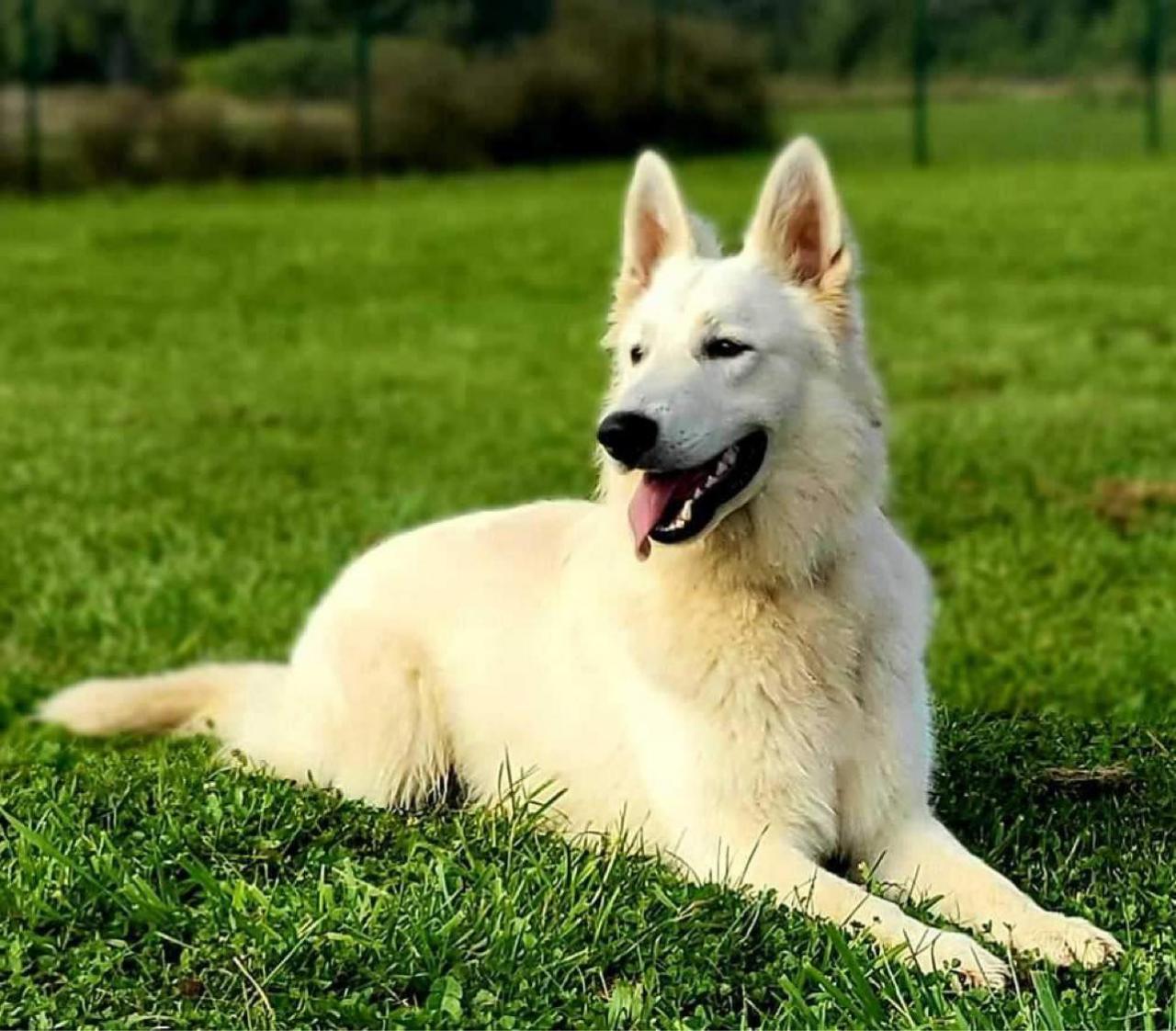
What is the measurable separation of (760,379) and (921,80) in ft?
89.7

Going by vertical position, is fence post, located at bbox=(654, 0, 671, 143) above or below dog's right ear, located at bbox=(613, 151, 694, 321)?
above

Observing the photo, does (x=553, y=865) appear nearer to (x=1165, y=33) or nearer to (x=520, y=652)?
(x=520, y=652)

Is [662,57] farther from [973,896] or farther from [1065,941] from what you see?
[1065,941]

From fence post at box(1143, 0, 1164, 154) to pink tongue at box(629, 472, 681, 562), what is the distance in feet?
92.3

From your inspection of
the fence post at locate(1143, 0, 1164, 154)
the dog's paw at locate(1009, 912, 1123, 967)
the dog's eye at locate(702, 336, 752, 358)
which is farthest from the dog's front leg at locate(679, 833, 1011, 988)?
the fence post at locate(1143, 0, 1164, 154)

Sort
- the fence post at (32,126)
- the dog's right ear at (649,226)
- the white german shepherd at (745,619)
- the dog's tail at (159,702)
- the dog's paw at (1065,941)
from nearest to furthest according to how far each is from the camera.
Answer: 1. the dog's paw at (1065,941)
2. the white german shepherd at (745,619)
3. the dog's right ear at (649,226)
4. the dog's tail at (159,702)
5. the fence post at (32,126)

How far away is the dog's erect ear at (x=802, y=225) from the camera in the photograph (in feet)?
13.9

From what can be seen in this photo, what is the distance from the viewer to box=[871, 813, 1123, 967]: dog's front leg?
12.1 ft

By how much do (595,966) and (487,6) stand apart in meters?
27.7

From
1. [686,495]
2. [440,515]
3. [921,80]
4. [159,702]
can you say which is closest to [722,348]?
[686,495]

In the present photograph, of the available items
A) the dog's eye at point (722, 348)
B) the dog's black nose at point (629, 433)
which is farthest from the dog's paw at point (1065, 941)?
the dog's eye at point (722, 348)

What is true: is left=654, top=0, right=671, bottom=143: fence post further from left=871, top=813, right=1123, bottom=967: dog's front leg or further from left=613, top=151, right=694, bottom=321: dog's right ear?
left=871, top=813, right=1123, bottom=967: dog's front leg

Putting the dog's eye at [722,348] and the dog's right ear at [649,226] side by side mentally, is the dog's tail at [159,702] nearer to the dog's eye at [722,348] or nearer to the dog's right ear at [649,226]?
the dog's right ear at [649,226]

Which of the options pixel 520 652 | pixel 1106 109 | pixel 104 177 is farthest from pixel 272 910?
pixel 1106 109
